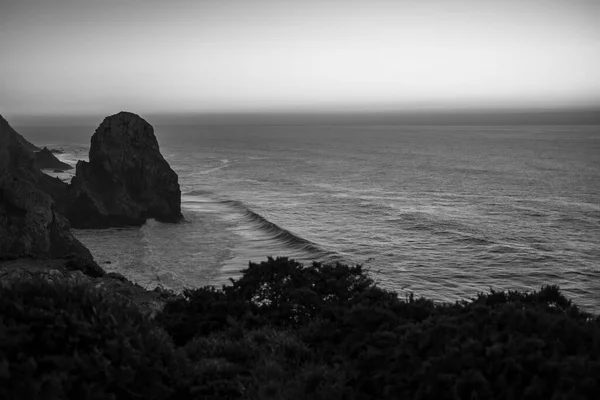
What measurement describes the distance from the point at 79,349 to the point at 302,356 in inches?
163

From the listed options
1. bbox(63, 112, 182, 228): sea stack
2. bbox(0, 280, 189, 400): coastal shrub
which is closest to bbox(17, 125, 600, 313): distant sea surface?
bbox(63, 112, 182, 228): sea stack

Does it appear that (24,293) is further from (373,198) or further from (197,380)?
(373,198)

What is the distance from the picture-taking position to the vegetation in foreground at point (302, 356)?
6480mm

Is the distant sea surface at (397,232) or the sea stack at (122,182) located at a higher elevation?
the sea stack at (122,182)

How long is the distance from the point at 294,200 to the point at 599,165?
2433 inches

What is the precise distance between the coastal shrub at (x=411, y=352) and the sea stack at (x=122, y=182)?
3780cm

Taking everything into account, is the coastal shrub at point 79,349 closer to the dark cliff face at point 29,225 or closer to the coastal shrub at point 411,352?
the coastal shrub at point 411,352

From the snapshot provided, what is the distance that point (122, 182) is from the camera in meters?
49.8

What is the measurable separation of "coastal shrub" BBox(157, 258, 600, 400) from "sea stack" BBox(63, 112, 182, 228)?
37.8 m

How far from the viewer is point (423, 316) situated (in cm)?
1053

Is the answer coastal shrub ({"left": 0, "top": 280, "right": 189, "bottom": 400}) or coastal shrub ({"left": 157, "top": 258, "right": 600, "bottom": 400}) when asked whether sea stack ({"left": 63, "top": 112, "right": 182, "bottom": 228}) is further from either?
coastal shrub ({"left": 0, "top": 280, "right": 189, "bottom": 400})

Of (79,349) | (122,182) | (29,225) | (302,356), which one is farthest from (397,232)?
(79,349)

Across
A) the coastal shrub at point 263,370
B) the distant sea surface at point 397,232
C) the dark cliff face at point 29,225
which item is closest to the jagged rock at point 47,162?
the distant sea surface at point 397,232

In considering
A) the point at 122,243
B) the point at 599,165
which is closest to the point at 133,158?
the point at 122,243
